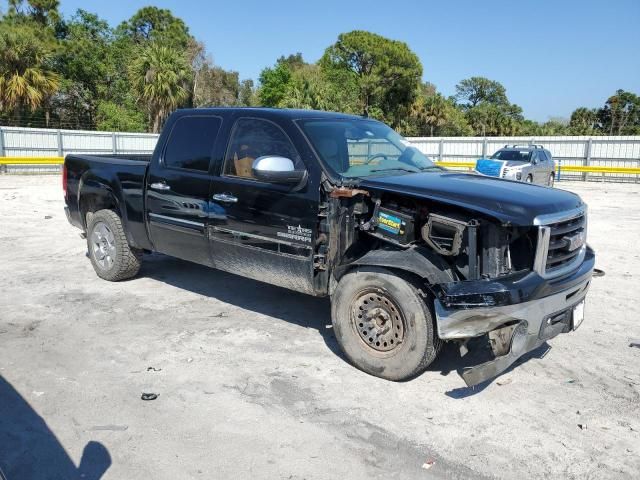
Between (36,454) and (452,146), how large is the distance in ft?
92.2

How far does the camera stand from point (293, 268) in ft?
15.0

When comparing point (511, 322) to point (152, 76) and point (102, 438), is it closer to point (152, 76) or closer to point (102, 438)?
point (102, 438)

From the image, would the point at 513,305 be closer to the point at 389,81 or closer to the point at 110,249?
the point at 110,249

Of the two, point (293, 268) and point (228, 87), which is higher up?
point (228, 87)

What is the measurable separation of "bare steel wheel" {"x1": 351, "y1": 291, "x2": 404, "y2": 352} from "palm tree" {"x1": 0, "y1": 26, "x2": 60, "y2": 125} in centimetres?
3111

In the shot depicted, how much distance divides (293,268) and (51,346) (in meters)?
2.17

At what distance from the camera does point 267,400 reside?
3812 mm

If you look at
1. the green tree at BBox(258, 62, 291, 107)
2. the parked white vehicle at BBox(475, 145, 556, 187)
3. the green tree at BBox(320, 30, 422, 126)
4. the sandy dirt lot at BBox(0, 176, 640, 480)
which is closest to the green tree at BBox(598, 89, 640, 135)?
the green tree at BBox(320, 30, 422, 126)

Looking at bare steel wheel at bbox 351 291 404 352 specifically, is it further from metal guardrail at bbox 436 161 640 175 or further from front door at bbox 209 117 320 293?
metal guardrail at bbox 436 161 640 175

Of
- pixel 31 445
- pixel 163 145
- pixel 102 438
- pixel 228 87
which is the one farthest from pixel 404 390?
pixel 228 87

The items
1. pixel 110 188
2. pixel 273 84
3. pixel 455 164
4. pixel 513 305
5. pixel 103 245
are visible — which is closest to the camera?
pixel 513 305

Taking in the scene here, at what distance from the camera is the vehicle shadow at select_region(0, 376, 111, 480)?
2.94m

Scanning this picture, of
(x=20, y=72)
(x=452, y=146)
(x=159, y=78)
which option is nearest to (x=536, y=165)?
(x=452, y=146)

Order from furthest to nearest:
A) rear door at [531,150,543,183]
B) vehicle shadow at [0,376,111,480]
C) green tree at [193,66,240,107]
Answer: green tree at [193,66,240,107], rear door at [531,150,543,183], vehicle shadow at [0,376,111,480]
